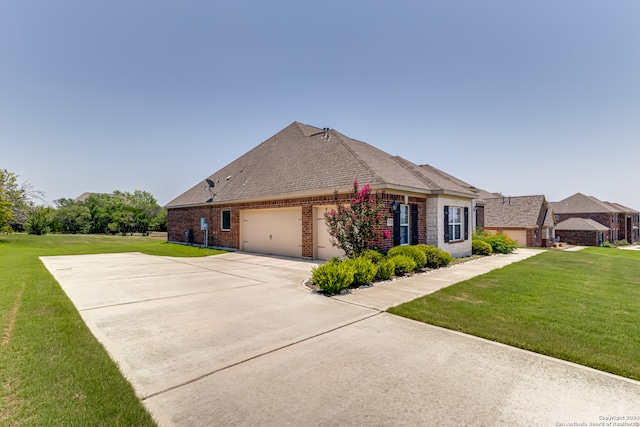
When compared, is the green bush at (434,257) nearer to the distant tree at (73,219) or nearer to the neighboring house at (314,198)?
the neighboring house at (314,198)

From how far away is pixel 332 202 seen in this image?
1185 centimetres

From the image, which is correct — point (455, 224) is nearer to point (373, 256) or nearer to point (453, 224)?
point (453, 224)

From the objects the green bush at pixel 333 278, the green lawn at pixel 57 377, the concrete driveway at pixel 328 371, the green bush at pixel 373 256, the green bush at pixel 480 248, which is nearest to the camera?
the green lawn at pixel 57 377

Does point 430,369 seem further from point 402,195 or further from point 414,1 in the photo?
point 414,1

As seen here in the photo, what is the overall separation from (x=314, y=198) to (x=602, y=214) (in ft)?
190

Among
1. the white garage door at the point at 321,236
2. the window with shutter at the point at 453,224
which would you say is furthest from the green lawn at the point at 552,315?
the white garage door at the point at 321,236

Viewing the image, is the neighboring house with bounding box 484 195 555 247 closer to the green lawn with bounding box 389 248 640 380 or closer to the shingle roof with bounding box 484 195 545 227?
the shingle roof with bounding box 484 195 545 227

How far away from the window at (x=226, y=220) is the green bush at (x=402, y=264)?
1156 cm

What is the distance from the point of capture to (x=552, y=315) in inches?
204

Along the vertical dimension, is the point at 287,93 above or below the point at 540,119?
above

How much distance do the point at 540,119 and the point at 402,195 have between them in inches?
375

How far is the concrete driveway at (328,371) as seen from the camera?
2.56m

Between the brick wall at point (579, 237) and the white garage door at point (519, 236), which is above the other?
the white garage door at point (519, 236)

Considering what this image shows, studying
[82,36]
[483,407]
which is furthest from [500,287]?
[82,36]
